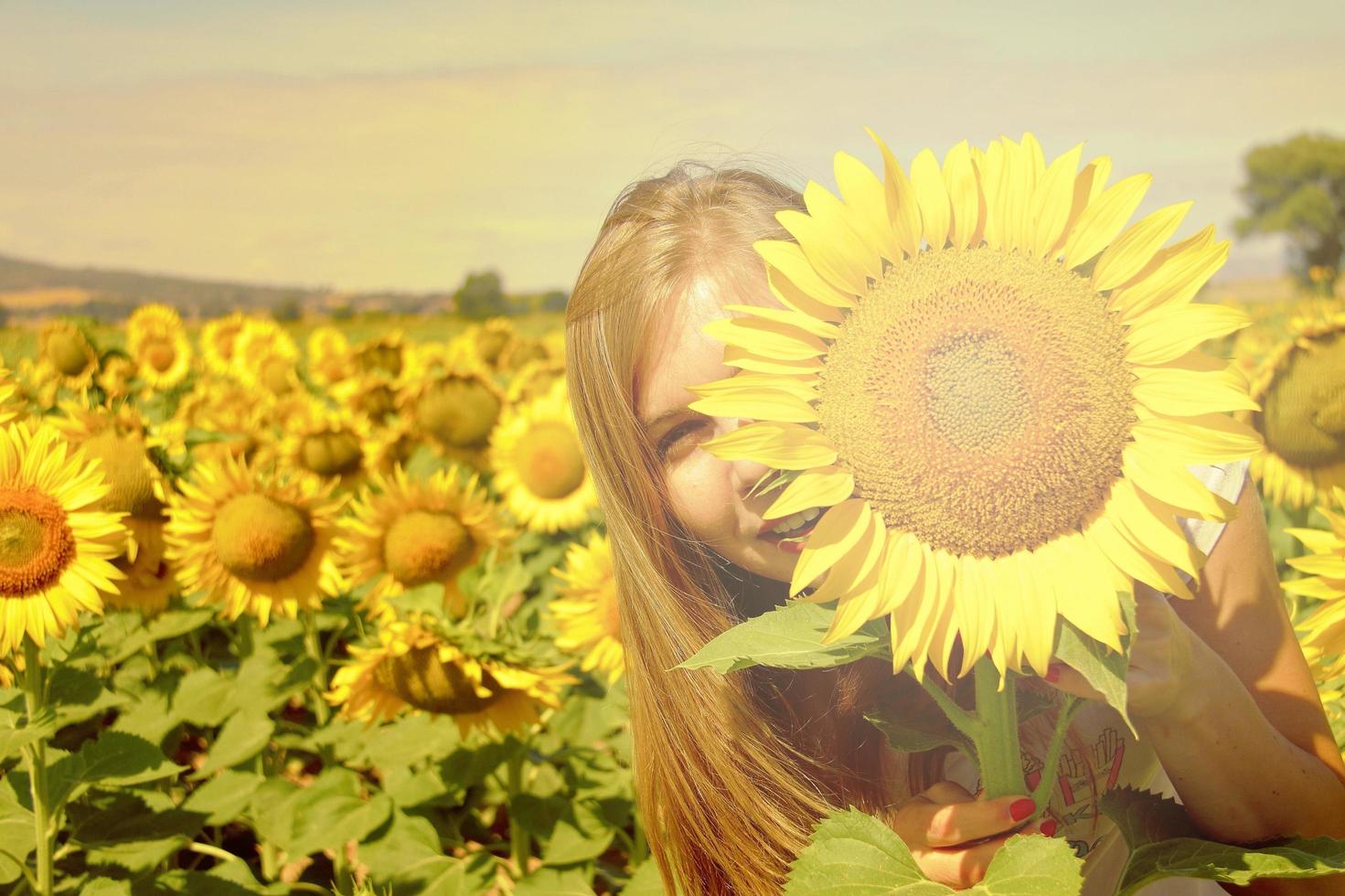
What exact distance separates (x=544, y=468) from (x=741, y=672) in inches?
102

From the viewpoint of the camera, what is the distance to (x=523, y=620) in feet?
8.76

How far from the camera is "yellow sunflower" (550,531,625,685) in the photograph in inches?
102

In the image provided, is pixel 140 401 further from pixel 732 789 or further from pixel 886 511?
pixel 886 511

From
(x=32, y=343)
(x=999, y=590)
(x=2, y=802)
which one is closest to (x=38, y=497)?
(x=2, y=802)

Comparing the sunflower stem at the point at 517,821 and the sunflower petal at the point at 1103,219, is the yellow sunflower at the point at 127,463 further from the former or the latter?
the sunflower petal at the point at 1103,219

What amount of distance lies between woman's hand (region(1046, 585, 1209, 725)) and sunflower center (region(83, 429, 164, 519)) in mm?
2258

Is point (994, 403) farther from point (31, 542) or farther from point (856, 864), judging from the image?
point (31, 542)

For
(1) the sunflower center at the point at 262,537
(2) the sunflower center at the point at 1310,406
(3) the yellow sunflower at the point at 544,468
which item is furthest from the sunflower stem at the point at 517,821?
(2) the sunflower center at the point at 1310,406

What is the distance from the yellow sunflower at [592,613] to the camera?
260 cm

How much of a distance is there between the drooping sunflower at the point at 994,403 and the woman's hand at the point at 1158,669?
7 centimetres

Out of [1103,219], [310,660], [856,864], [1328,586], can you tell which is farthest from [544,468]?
[1103,219]

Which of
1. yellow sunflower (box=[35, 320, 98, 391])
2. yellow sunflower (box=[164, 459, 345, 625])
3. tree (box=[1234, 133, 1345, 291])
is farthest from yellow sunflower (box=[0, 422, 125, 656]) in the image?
tree (box=[1234, 133, 1345, 291])

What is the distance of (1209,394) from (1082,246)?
5.2 inches

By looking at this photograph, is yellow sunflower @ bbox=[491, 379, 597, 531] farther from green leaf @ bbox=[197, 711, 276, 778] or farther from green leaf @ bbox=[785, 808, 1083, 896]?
green leaf @ bbox=[785, 808, 1083, 896]
